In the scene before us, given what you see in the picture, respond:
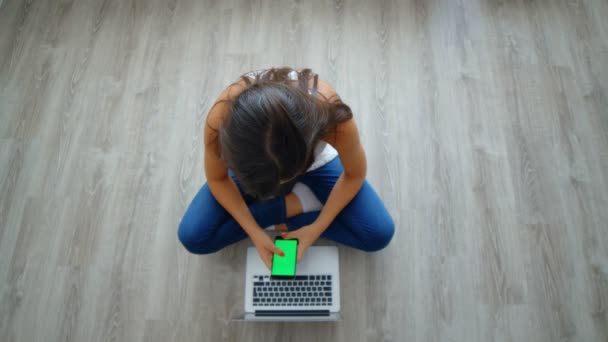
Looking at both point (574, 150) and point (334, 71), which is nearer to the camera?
point (574, 150)

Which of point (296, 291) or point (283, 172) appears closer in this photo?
point (283, 172)

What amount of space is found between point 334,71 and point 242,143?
87cm

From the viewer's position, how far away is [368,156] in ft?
4.70

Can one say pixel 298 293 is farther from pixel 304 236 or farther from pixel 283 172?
pixel 283 172

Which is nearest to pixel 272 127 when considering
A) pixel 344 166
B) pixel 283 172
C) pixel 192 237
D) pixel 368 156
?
pixel 283 172

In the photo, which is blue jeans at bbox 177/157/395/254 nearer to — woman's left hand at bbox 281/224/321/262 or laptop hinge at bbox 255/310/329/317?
woman's left hand at bbox 281/224/321/262

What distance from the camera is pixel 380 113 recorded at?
148 cm

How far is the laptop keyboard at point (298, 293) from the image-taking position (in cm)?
118

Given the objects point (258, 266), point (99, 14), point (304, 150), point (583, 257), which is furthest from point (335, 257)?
point (99, 14)

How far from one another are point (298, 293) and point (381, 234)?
0.31m

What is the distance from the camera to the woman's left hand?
3.78 feet

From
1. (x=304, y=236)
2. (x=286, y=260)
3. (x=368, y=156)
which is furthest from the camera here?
(x=368, y=156)

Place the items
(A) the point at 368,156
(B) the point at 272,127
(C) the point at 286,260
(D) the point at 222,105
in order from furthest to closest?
1. (A) the point at 368,156
2. (C) the point at 286,260
3. (D) the point at 222,105
4. (B) the point at 272,127

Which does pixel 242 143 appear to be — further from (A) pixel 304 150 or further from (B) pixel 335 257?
(B) pixel 335 257
